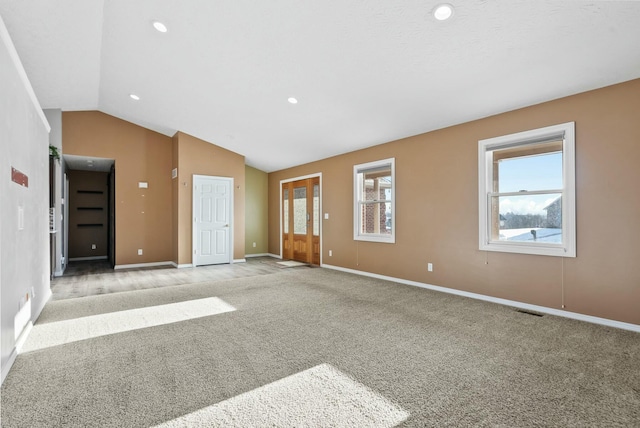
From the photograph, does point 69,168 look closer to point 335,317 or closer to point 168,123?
point 168,123

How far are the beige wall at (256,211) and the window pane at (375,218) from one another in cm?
373

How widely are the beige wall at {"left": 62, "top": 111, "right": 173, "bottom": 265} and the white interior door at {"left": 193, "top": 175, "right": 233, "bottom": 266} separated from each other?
89 centimetres

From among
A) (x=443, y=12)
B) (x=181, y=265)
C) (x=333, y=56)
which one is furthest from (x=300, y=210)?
(x=443, y=12)

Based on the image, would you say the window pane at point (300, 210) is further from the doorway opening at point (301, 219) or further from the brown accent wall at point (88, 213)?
the brown accent wall at point (88, 213)

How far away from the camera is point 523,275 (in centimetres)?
375

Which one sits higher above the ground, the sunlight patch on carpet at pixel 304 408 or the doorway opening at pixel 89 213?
the doorway opening at pixel 89 213

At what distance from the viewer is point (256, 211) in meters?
8.69

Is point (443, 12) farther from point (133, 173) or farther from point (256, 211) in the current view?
point (256, 211)

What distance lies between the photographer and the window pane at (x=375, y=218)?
5562 mm

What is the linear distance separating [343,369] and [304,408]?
20.5 inches

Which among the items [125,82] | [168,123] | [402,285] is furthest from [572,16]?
[168,123]

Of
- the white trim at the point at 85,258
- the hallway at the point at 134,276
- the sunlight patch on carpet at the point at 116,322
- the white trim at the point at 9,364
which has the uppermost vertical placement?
the white trim at the point at 9,364

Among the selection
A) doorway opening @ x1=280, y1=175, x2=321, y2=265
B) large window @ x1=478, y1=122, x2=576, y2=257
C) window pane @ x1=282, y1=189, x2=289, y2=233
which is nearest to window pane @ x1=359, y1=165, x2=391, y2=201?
doorway opening @ x1=280, y1=175, x2=321, y2=265

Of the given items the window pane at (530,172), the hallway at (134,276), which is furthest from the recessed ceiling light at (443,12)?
the hallway at (134,276)
